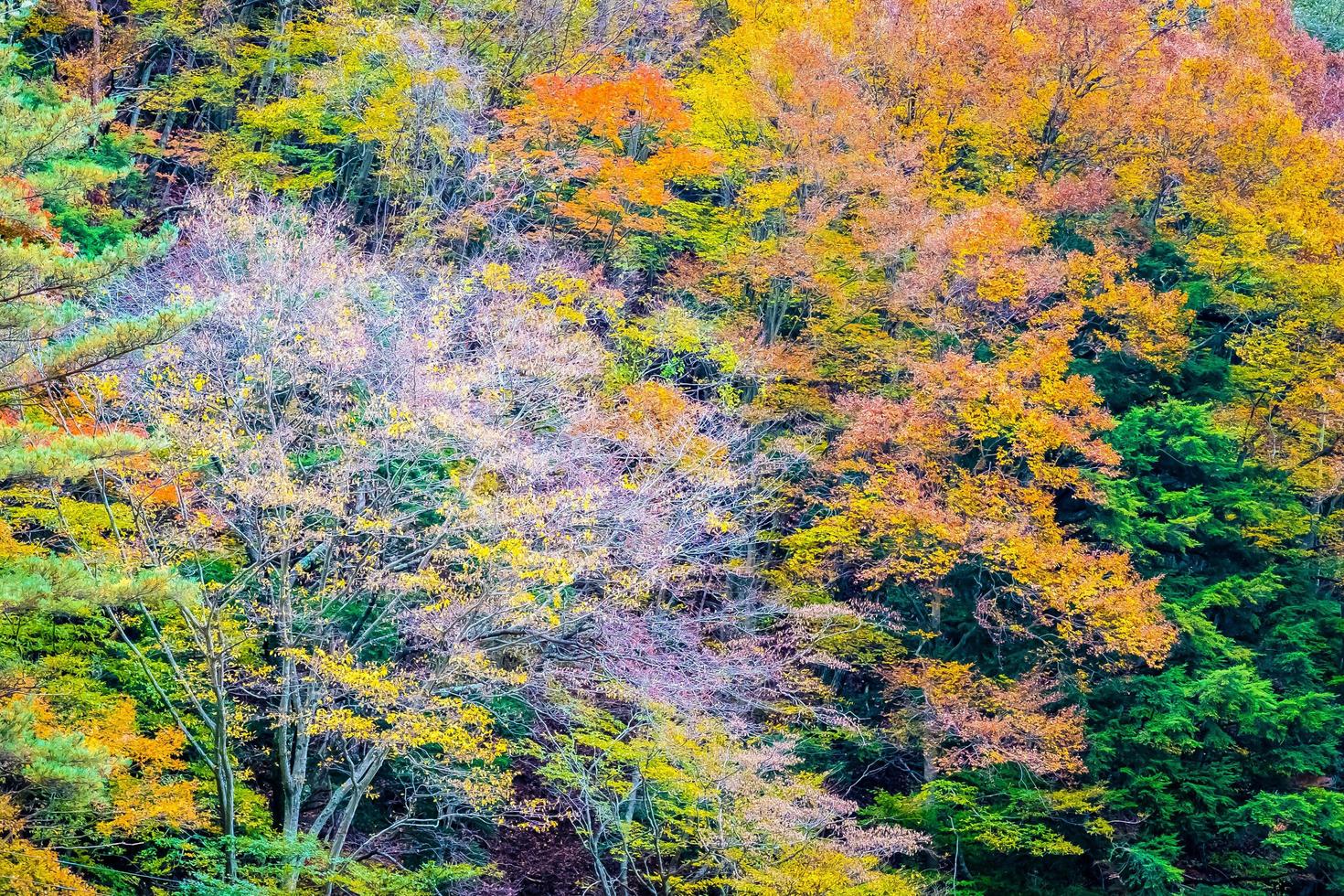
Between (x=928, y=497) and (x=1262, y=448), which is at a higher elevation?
(x=1262, y=448)

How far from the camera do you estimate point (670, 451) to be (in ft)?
44.8

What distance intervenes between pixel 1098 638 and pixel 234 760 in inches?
452

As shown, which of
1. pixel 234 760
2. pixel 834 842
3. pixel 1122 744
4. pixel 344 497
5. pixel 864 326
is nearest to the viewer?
pixel 344 497

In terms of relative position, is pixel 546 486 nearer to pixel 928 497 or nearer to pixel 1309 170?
pixel 928 497

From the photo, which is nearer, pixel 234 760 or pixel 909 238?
pixel 234 760

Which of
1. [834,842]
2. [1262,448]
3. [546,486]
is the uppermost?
[1262,448]

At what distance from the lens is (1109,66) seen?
19172 mm

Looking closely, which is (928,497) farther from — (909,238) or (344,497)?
(344,497)

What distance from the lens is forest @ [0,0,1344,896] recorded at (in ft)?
34.2

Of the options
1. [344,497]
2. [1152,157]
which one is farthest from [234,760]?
[1152,157]

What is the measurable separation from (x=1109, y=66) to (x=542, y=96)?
33.1ft

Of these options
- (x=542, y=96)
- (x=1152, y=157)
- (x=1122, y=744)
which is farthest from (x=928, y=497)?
(x=542, y=96)

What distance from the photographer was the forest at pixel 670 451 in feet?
34.2

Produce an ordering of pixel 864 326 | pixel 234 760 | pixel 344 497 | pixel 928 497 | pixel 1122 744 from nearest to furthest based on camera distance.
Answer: pixel 344 497 → pixel 234 760 → pixel 1122 744 → pixel 928 497 → pixel 864 326
